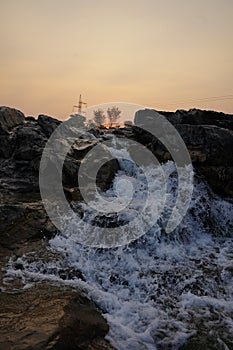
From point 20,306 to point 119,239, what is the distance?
2.81m

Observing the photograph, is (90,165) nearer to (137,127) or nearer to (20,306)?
(137,127)

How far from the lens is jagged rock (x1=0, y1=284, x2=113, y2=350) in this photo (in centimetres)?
316

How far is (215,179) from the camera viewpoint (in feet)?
28.9

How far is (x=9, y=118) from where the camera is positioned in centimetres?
1202

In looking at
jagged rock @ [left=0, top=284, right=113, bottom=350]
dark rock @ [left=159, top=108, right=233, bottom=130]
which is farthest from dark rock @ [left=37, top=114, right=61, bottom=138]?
jagged rock @ [left=0, top=284, right=113, bottom=350]

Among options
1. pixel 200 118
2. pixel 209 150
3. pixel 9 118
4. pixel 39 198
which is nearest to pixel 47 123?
pixel 9 118

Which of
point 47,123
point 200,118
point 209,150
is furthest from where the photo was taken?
point 47,123

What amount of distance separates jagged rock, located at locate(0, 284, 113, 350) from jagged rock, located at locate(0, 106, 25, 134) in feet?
26.6

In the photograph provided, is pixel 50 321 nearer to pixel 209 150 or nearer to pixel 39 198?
pixel 39 198

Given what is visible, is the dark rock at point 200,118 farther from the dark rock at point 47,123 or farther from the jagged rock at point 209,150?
the dark rock at point 47,123

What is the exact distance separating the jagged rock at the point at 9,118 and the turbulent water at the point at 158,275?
216 inches

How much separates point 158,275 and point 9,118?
936cm

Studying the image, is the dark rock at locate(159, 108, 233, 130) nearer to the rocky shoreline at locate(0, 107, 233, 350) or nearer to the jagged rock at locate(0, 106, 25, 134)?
the rocky shoreline at locate(0, 107, 233, 350)

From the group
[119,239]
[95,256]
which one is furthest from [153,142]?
[95,256]
